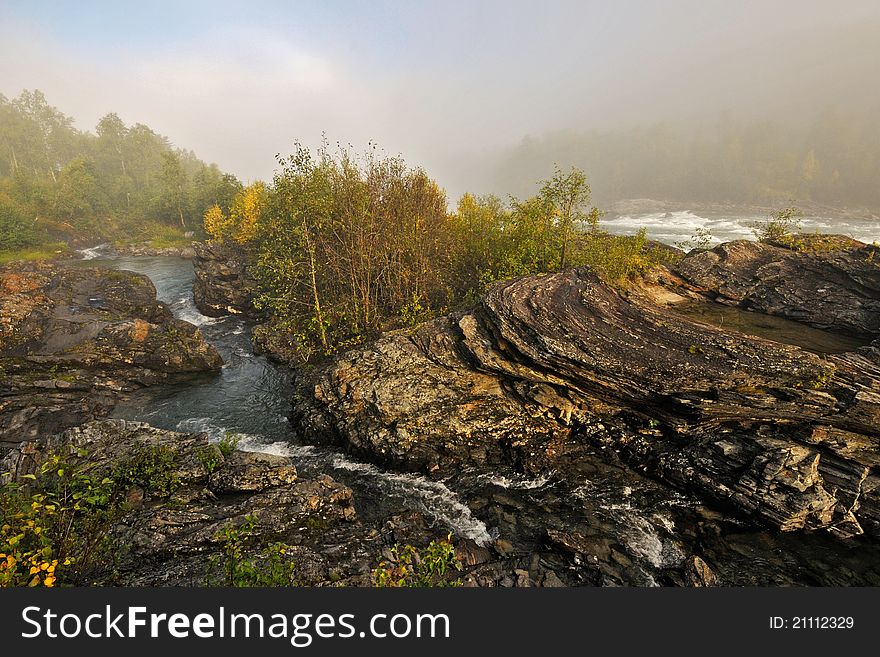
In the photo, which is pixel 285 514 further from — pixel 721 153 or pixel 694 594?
pixel 721 153

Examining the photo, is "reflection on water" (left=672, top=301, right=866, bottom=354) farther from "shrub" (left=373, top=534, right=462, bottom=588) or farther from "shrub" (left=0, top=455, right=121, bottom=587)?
"shrub" (left=0, top=455, right=121, bottom=587)

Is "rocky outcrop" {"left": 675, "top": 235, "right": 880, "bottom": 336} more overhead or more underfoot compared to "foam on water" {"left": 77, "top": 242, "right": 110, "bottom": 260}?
more underfoot

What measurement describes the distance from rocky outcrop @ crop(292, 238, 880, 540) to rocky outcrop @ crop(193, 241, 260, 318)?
72.0 ft

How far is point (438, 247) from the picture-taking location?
30.3 m

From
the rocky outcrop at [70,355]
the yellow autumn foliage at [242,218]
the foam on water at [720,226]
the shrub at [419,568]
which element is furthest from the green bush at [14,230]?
the foam on water at [720,226]

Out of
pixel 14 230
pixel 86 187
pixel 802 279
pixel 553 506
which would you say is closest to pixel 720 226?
pixel 802 279

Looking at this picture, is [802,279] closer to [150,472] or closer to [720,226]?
[150,472]

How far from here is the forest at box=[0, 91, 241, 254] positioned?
73.6 meters

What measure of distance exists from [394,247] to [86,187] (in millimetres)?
97255

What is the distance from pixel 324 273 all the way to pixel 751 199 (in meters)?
163

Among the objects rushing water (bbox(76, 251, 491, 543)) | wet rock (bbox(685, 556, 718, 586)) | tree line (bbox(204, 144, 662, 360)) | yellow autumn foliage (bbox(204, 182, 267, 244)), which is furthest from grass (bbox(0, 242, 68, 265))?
wet rock (bbox(685, 556, 718, 586))

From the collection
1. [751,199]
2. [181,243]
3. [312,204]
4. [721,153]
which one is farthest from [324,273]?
[721,153]

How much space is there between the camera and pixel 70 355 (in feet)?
76.8

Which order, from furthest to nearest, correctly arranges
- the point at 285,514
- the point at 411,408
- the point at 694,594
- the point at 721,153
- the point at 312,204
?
1. the point at 721,153
2. the point at 312,204
3. the point at 411,408
4. the point at 285,514
5. the point at 694,594
